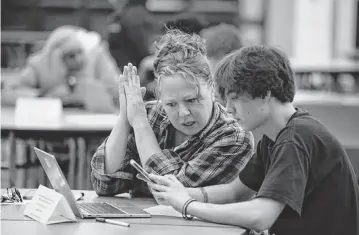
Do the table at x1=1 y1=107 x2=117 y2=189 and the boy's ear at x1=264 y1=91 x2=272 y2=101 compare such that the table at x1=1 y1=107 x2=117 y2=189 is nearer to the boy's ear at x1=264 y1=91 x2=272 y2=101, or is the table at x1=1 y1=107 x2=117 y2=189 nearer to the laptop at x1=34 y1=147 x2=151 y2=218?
the laptop at x1=34 y1=147 x2=151 y2=218

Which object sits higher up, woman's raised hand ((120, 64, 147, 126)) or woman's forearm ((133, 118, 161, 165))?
woman's raised hand ((120, 64, 147, 126))

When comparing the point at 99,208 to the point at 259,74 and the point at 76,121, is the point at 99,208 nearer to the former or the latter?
the point at 259,74

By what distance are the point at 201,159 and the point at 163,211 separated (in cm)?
20

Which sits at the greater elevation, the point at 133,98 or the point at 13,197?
the point at 133,98

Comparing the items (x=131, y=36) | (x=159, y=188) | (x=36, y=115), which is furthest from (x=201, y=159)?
(x=131, y=36)

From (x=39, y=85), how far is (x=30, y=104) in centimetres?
143

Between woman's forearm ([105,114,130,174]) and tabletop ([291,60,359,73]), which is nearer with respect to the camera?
woman's forearm ([105,114,130,174])

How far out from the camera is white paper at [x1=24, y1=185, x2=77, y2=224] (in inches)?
65.9

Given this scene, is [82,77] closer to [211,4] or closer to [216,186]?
[216,186]

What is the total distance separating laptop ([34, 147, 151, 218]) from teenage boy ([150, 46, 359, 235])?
0.13 m

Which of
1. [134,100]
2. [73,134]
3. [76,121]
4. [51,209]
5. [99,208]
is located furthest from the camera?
[76,121]

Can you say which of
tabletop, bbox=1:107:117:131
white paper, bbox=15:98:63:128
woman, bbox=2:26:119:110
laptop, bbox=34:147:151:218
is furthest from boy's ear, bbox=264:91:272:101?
woman, bbox=2:26:119:110

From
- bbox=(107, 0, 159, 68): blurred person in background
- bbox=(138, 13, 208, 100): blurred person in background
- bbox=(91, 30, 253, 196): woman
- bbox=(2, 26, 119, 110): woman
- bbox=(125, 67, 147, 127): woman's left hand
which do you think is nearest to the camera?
bbox=(91, 30, 253, 196): woman

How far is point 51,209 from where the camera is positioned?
1.68 metres
